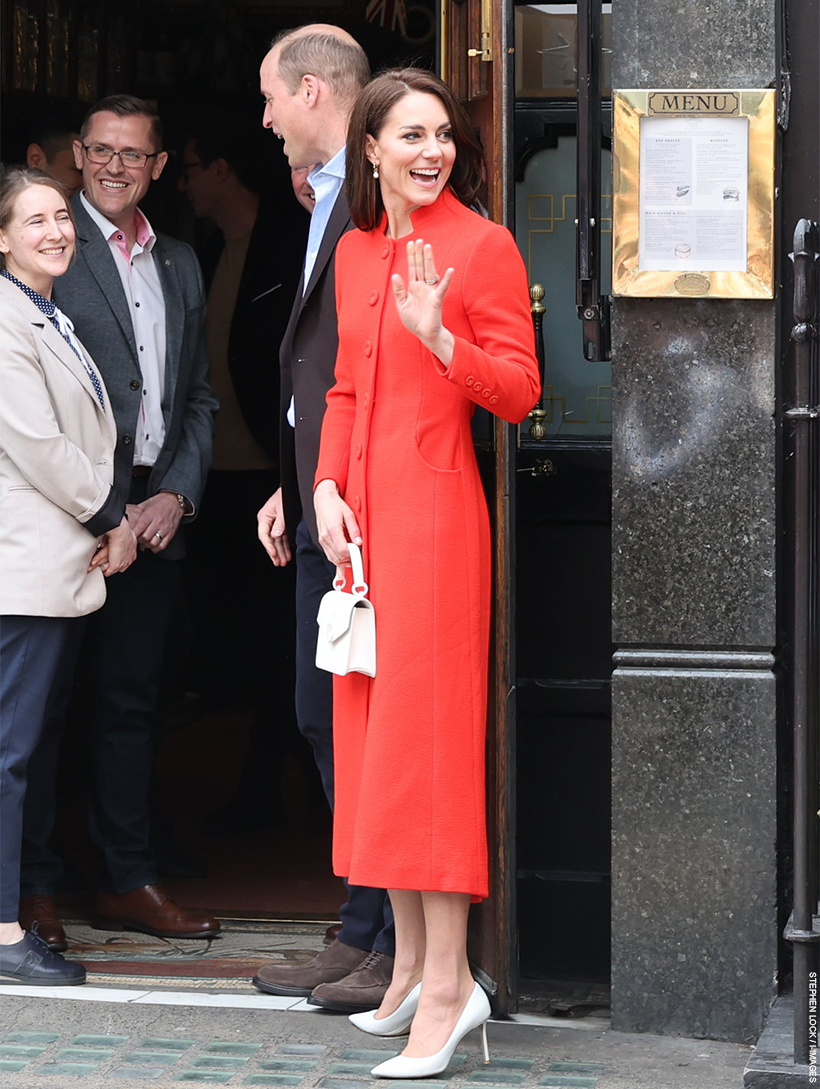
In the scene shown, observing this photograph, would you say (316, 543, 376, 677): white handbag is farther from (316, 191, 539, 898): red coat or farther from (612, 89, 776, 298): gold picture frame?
(612, 89, 776, 298): gold picture frame

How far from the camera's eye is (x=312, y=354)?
447 cm

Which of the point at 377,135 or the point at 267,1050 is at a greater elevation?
the point at 377,135

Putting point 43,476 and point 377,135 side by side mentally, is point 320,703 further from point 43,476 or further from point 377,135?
point 377,135

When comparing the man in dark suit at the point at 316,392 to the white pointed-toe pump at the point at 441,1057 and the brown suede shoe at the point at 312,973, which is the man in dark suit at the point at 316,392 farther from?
the white pointed-toe pump at the point at 441,1057

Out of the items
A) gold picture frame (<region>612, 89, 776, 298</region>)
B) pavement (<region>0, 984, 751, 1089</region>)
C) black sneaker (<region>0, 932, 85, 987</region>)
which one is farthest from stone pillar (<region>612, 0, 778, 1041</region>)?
black sneaker (<region>0, 932, 85, 987</region>)

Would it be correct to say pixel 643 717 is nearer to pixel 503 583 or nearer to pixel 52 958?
pixel 503 583

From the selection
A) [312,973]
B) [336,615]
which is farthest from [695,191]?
[312,973]

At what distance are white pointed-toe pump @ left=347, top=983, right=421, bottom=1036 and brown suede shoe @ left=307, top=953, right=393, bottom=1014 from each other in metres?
0.14

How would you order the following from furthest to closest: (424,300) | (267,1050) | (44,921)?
1. (44,921)
2. (267,1050)
3. (424,300)

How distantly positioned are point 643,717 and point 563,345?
3.60 feet

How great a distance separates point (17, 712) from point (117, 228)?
1424 mm

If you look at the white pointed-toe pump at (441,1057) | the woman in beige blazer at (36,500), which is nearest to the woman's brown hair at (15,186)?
the woman in beige blazer at (36,500)

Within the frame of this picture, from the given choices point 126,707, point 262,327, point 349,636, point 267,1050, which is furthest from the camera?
point 262,327

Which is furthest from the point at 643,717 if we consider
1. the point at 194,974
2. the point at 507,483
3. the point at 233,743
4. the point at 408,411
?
the point at 233,743
